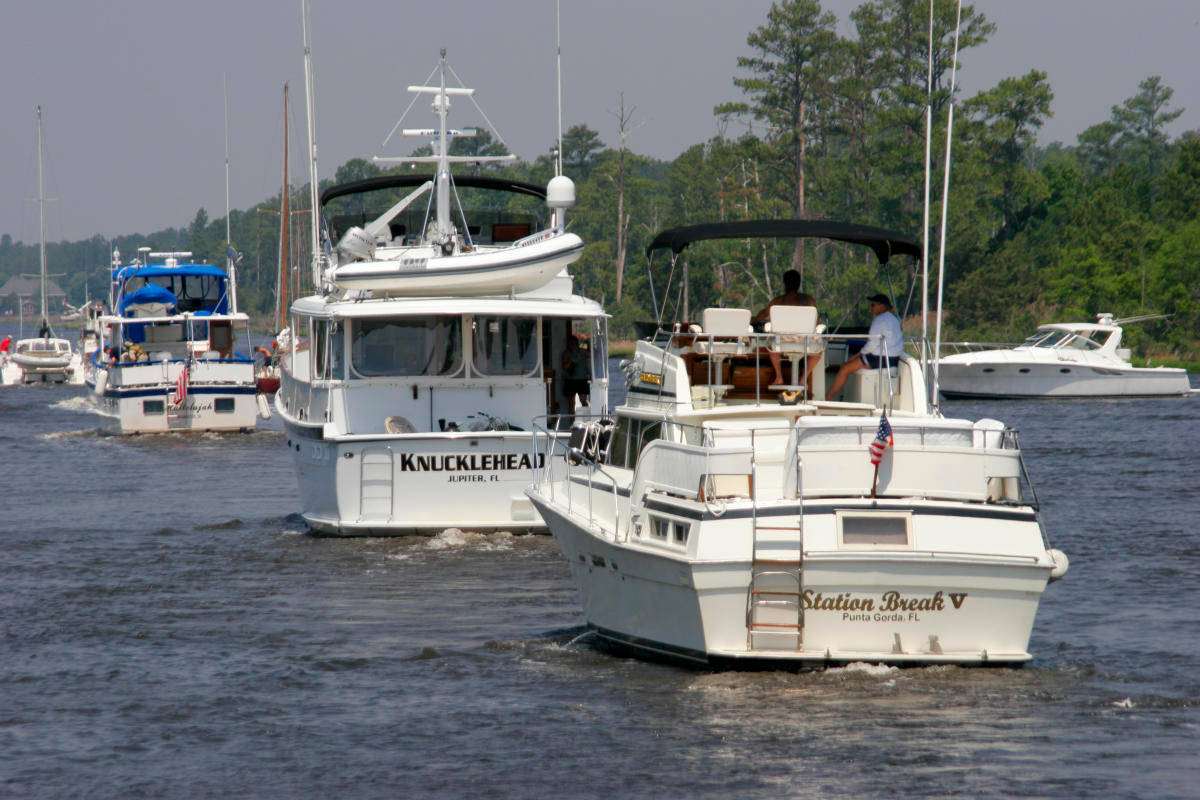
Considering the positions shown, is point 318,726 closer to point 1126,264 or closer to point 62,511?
point 62,511

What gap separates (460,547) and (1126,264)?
184ft

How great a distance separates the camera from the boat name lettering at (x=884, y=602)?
35.2 ft

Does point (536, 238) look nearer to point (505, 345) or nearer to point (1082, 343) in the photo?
point (505, 345)

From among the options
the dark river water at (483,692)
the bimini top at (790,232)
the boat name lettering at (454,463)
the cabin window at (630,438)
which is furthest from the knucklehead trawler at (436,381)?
the bimini top at (790,232)

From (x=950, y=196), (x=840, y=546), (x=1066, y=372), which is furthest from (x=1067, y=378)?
(x=840, y=546)

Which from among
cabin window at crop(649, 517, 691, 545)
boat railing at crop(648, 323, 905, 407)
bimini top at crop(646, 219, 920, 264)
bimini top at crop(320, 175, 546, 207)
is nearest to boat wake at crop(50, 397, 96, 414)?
bimini top at crop(320, 175, 546, 207)

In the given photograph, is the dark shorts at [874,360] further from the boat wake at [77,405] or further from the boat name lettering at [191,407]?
the boat wake at [77,405]

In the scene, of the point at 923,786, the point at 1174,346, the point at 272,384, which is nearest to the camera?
the point at 923,786

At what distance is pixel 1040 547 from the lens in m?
10.8

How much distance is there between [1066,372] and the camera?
159ft

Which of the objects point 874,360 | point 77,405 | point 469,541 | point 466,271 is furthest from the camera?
point 77,405

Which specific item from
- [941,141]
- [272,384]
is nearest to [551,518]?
[272,384]

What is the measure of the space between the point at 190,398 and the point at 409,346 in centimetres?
1893

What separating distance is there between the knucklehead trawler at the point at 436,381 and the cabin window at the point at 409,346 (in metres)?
0.02
